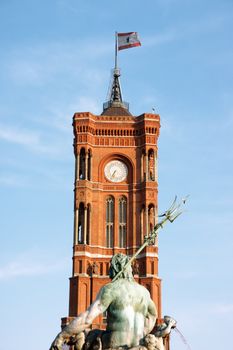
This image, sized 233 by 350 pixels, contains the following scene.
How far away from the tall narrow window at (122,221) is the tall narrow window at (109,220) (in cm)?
67

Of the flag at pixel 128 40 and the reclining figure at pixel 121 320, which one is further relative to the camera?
the flag at pixel 128 40

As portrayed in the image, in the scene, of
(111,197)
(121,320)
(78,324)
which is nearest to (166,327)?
(121,320)

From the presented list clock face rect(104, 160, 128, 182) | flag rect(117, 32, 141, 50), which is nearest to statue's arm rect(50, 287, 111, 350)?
clock face rect(104, 160, 128, 182)

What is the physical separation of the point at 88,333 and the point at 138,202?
168ft

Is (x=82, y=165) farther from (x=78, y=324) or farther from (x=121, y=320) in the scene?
(x=78, y=324)

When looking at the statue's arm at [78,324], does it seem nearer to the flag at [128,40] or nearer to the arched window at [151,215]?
the arched window at [151,215]

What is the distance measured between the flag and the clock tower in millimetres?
7054

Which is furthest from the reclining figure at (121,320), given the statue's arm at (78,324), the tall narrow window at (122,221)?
the tall narrow window at (122,221)

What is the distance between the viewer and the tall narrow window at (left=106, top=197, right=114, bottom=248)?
58.1 m

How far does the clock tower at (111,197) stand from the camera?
56000 mm

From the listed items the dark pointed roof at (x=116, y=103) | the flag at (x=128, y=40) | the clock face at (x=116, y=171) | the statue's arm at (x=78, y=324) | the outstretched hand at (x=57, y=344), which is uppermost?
the flag at (x=128, y=40)

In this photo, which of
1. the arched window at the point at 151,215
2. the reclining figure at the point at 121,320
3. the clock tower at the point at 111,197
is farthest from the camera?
the arched window at the point at 151,215

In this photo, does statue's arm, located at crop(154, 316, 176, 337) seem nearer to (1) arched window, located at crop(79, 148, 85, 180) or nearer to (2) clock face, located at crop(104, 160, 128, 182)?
(1) arched window, located at crop(79, 148, 85, 180)

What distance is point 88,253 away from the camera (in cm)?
5666
